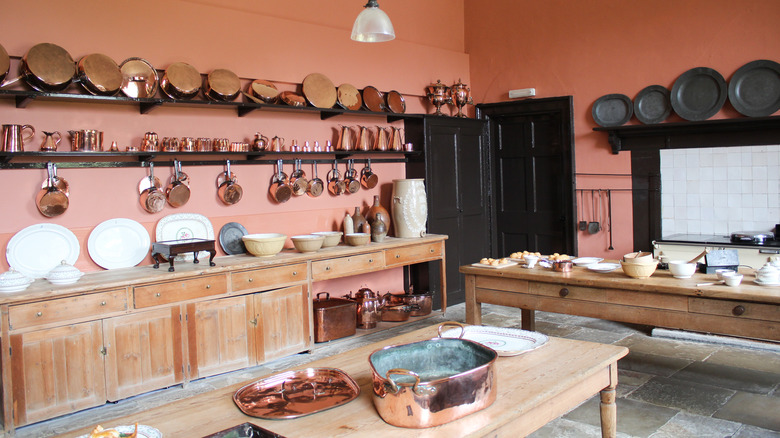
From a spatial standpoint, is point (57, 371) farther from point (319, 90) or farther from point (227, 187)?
point (319, 90)

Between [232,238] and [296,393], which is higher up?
[232,238]

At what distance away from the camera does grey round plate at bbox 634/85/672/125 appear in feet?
20.4

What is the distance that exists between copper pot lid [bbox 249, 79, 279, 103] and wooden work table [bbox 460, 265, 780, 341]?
7.92 ft

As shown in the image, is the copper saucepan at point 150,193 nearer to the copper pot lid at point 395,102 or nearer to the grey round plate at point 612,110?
the copper pot lid at point 395,102

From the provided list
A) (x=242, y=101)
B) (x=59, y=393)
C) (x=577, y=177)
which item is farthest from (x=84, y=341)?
(x=577, y=177)

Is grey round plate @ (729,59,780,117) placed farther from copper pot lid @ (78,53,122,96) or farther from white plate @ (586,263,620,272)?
copper pot lid @ (78,53,122,96)

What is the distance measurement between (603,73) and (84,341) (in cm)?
564

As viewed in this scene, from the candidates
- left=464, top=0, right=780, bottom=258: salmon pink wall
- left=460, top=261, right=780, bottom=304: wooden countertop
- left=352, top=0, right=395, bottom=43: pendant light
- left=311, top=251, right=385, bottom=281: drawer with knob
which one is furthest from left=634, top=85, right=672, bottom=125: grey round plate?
left=352, top=0, right=395, bottom=43: pendant light

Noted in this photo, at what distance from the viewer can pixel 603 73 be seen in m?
6.67

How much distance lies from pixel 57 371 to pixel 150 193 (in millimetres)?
1540

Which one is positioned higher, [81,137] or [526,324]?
[81,137]

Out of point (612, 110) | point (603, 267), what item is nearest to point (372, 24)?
point (603, 267)

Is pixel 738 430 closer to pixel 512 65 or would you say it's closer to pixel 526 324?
pixel 526 324

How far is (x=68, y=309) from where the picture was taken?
13.1 ft
